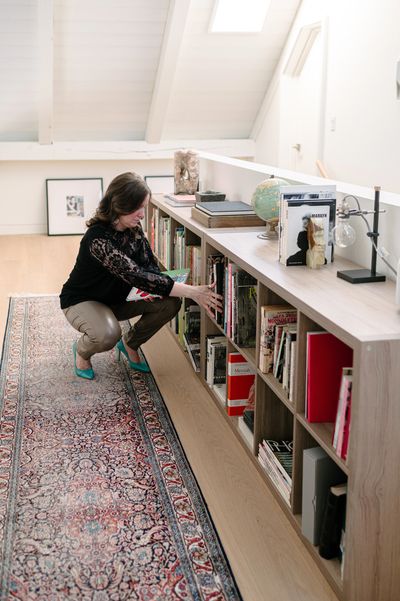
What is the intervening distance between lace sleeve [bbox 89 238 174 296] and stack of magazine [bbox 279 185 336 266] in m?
0.77

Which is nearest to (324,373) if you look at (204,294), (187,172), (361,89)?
(204,294)

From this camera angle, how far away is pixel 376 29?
5141mm

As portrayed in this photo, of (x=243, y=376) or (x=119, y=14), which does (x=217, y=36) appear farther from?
(x=243, y=376)

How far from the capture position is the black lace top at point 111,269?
3.18 m

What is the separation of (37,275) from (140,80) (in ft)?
7.19

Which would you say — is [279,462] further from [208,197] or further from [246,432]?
[208,197]

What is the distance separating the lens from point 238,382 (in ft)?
9.62

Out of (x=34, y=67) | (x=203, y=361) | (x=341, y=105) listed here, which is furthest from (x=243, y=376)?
(x=34, y=67)

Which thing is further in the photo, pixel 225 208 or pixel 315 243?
pixel 225 208

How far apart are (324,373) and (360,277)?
39 centimetres

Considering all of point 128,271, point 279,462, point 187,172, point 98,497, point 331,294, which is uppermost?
point 187,172

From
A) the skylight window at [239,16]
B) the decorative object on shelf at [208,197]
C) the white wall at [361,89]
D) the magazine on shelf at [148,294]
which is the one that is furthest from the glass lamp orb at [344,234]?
the skylight window at [239,16]

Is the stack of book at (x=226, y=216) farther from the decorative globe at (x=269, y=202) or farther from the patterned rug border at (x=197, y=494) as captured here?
the patterned rug border at (x=197, y=494)

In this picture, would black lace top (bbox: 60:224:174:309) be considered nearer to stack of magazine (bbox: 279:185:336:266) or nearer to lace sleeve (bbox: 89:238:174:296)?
lace sleeve (bbox: 89:238:174:296)
